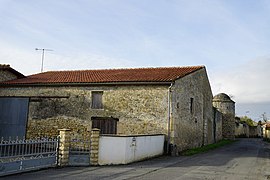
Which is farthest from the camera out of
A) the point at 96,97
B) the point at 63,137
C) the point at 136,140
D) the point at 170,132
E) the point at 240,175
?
the point at 96,97

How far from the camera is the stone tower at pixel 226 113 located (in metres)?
40.1

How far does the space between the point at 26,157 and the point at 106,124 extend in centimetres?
848

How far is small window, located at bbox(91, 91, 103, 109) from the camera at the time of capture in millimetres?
19656

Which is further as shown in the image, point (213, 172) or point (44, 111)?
point (44, 111)

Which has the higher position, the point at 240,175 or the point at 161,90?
the point at 161,90

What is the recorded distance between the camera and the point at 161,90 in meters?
18.2

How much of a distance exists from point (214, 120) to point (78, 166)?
21968mm

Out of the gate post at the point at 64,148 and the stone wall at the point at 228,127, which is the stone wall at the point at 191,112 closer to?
the gate post at the point at 64,148

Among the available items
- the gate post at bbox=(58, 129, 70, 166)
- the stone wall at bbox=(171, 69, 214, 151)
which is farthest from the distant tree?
the gate post at bbox=(58, 129, 70, 166)

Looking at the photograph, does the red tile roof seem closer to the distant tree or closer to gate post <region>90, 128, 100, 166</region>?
gate post <region>90, 128, 100, 166</region>

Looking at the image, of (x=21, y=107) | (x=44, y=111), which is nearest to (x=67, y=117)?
(x=44, y=111)

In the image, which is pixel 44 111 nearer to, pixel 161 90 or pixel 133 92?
pixel 133 92

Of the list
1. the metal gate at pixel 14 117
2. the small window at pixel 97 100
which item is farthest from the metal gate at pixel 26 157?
the metal gate at pixel 14 117

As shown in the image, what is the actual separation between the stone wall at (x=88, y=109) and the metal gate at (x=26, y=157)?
6.83 m
